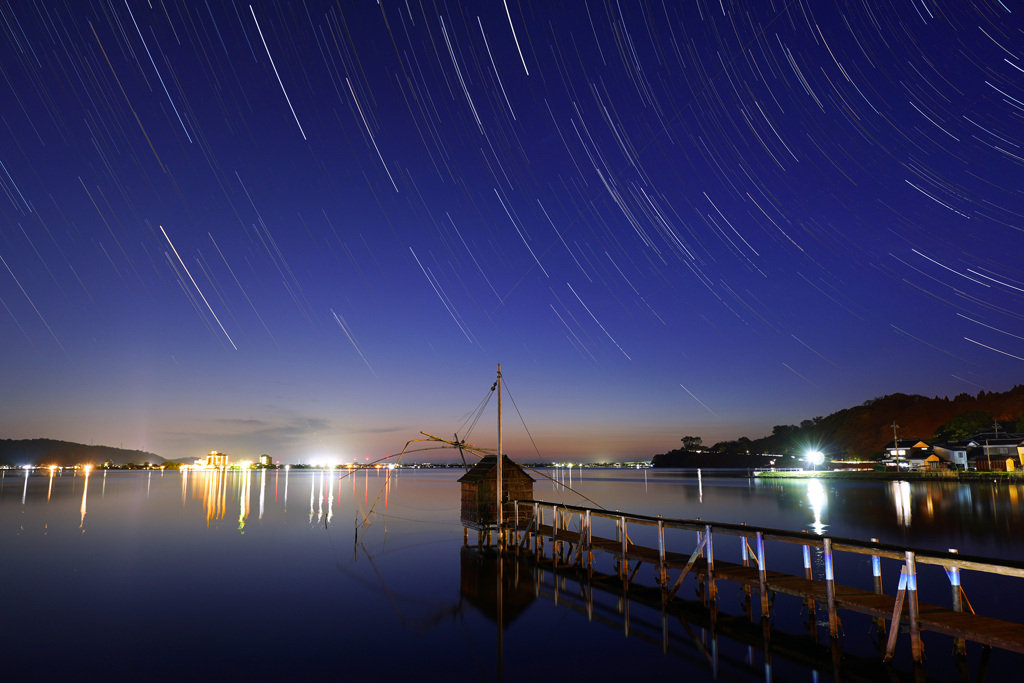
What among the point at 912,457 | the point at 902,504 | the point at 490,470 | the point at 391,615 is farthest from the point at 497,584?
the point at 912,457

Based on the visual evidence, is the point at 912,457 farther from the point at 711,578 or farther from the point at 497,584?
the point at 711,578

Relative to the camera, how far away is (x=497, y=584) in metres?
26.0

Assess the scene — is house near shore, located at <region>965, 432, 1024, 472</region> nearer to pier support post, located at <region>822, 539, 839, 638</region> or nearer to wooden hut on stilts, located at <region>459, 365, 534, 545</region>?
wooden hut on stilts, located at <region>459, 365, 534, 545</region>

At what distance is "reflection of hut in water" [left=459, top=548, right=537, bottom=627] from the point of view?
22.0 metres

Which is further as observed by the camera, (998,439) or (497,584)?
(998,439)

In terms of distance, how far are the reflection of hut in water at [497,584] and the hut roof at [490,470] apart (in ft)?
2.37

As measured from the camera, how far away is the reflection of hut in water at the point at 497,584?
2198 cm

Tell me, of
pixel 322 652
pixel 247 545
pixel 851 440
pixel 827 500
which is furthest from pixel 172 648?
pixel 851 440

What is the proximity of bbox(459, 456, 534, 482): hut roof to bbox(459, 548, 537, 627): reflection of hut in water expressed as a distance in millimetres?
723

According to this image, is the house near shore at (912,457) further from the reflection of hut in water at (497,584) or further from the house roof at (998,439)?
the reflection of hut in water at (497,584)

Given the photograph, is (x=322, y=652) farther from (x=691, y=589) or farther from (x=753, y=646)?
(x=691, y=589)

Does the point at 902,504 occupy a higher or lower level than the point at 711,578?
lower

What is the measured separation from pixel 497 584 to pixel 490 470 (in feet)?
27.9

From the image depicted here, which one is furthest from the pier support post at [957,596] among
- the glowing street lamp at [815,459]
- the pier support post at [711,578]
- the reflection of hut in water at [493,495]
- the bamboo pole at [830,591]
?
the glowing street lamp at [815,459]
